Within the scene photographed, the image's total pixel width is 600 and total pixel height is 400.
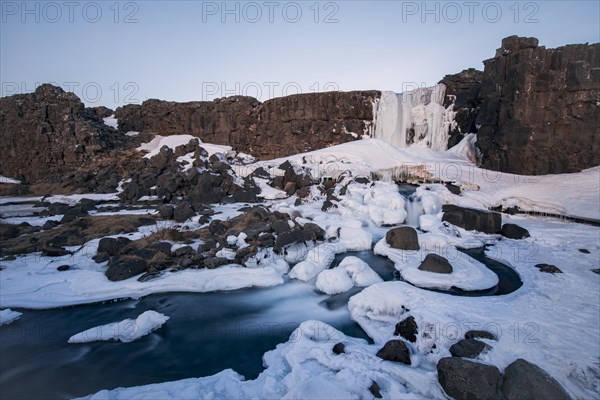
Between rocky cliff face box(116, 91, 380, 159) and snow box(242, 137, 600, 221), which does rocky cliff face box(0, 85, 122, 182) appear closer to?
rocky cliff face box(116, 91, 380, 159)

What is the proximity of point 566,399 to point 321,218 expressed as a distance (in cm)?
916

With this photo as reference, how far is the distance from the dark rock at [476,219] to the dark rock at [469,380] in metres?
8.38

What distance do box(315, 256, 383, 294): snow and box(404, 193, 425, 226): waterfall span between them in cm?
571

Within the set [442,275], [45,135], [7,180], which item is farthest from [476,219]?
[7,180]

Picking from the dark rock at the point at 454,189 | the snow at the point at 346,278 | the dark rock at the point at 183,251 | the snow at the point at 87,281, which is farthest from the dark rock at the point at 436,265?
the dark rock at the point at 454,189

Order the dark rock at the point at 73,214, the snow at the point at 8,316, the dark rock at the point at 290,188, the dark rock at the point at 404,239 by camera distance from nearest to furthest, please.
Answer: the snow at the point at 8,316
the dark rock at the point at 404,239
the dark rock at the point at 73,214
the dark rock at the point at 290,188

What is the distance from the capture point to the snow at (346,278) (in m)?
7.43

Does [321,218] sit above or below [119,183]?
below

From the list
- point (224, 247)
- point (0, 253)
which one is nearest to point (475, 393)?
point (224, 247)

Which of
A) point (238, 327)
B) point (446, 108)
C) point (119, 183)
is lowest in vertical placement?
point (238, 327)

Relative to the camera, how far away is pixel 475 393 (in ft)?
12.7

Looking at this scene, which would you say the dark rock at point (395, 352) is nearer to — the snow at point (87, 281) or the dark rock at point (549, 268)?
the snow at point (87, 281)

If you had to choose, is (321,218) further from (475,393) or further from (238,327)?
(475,393)

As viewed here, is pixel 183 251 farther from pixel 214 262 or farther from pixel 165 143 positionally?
pixel 165 143
